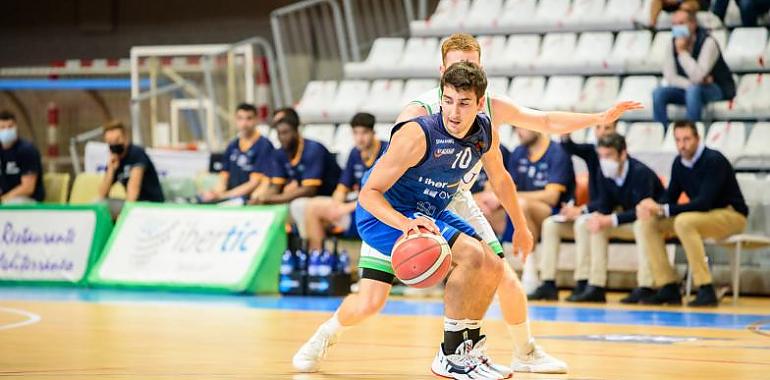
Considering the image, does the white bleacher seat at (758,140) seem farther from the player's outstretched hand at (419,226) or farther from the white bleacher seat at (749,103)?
the player's outstretched hand at (419,226)

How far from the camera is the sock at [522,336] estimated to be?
6398 mm

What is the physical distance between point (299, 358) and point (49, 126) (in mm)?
16798

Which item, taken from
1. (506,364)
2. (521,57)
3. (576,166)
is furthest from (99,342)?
(521,57)

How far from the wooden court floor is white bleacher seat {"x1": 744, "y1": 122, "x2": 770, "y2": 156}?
94.0 inches

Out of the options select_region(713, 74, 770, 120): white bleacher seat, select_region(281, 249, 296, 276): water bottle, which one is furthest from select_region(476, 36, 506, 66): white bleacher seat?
select_region(281, 249, 296, 276): water bottle

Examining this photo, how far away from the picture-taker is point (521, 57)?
15.3 meters

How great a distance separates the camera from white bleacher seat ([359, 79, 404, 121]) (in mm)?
15102

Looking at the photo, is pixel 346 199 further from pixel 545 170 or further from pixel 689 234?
pixel 689 234

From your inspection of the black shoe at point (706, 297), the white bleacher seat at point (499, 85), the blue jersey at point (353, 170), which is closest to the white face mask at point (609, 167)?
the black shoe at point (706, 297)

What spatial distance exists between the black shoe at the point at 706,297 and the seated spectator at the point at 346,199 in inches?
122

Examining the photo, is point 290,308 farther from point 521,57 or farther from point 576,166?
point 521,57

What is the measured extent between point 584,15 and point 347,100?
9.60 feet

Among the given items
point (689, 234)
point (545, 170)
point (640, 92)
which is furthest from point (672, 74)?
point (689, 234)

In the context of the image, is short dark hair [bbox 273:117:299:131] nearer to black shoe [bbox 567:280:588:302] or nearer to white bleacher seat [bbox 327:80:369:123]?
white bleacher seat [bbox 327:80:369:123]
